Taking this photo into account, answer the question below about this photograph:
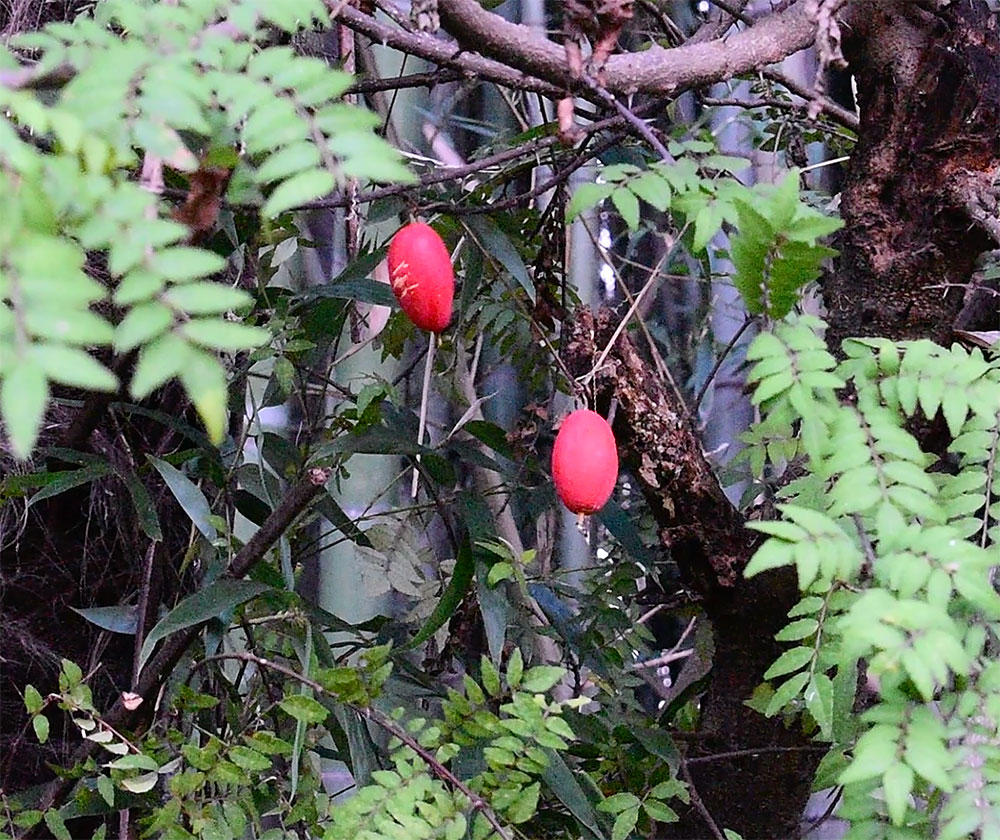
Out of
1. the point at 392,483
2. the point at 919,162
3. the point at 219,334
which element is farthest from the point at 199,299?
the point at 392,483

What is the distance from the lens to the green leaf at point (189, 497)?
29.5 inches

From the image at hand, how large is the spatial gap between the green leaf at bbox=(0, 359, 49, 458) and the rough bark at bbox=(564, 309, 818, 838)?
48 cm

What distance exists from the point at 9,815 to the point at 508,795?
361mm

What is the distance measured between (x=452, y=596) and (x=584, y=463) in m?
0.21

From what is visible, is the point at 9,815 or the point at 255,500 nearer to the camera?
the point at 9,815

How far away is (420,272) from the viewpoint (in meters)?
0.59

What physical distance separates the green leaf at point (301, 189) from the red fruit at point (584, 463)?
11.8 inches

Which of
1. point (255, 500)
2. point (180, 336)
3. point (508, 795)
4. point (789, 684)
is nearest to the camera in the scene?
point (180, 336)

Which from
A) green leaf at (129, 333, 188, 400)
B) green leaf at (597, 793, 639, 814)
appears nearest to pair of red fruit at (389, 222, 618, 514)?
green leaf at (597, 793, 639, 814)

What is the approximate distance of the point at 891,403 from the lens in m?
0.50

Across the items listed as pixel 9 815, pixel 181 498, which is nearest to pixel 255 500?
pixel 181 498

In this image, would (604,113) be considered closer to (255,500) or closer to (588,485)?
(588,485)

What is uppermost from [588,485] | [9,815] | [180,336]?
[180,336]

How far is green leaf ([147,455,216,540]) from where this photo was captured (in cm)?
75
